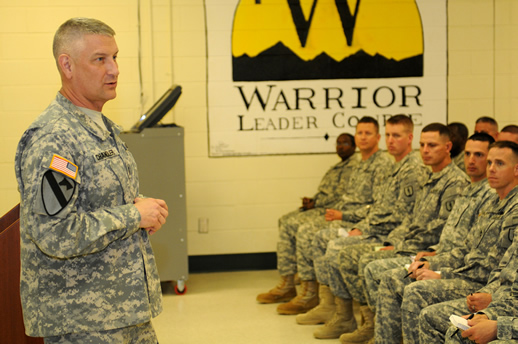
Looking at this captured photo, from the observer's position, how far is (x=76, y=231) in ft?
5.54

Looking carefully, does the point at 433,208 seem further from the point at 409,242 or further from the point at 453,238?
the point at 453,238

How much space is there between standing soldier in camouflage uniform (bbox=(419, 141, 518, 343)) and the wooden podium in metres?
1.79

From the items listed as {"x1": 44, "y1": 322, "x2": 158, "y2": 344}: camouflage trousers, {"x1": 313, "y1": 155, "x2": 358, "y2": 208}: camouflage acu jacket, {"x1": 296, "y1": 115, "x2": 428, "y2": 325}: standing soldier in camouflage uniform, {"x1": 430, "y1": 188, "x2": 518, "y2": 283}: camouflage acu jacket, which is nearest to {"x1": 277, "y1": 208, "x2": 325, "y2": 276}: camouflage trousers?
{"x1": 313, "y1": 155, "x2": 358, "y2": 208}: camouflage acu jacket

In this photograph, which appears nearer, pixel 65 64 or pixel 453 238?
pixel 65 64

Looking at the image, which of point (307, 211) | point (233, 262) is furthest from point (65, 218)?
point (233, 262)

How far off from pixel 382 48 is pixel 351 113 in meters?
0.69

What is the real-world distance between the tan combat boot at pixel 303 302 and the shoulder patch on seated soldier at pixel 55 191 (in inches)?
132

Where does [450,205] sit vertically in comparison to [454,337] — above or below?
above

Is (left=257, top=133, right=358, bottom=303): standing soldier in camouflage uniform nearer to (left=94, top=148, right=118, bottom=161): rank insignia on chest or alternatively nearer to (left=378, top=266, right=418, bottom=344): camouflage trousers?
(left=378, top=266, right=418, bottom=344): camouflage trousers

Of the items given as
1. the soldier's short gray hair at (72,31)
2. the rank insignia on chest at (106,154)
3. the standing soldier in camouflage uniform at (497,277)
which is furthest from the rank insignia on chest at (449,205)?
the soldier's short gray hair at (72,31)

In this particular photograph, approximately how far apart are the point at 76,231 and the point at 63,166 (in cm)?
18

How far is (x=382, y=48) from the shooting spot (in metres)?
6.11

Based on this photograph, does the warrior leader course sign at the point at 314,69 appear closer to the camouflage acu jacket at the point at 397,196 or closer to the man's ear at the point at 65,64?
the camouflage acu jacket at the point at 397,196

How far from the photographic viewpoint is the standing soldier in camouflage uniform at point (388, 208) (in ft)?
14.1
